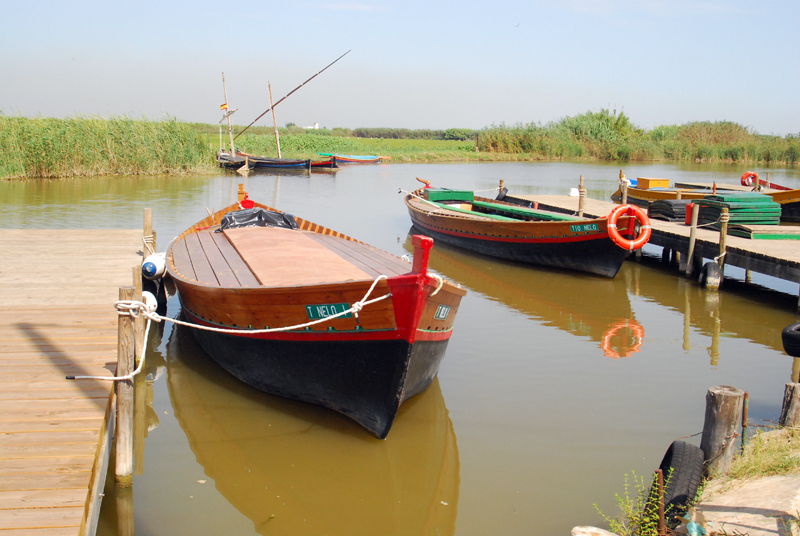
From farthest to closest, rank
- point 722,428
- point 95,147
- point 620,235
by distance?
point 95,147
point 620,235
point 722,428

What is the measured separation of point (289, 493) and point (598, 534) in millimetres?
2307

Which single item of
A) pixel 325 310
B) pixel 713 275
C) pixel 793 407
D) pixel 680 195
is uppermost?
pixel 680 195

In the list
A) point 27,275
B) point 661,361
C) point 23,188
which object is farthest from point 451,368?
point 23,188

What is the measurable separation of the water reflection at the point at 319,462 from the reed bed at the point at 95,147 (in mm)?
23160

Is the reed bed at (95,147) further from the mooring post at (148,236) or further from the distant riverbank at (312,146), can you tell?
the mooring post at (148,236)

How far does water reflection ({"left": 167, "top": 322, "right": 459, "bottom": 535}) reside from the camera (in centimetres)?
452

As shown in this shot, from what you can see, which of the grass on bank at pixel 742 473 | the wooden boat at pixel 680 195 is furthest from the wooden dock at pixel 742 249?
the grass on bank at pixel 742 473

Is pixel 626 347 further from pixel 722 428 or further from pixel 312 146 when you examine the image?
pixel 312 146

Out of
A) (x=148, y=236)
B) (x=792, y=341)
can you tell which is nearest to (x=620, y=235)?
(x=792, y=341)

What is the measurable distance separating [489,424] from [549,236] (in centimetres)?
763

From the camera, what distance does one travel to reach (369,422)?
5469 millimetres

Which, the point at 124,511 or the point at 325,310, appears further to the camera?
the point at 325,310

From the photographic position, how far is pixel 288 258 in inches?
293

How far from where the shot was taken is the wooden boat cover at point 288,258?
6523mm
